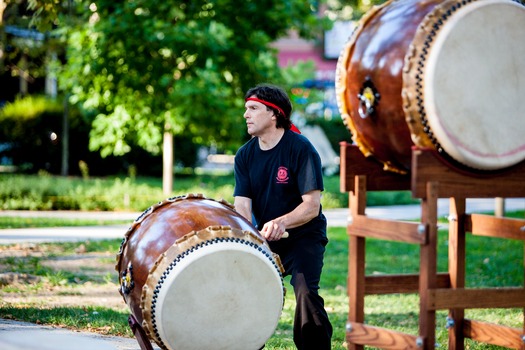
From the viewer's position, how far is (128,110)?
1584cm

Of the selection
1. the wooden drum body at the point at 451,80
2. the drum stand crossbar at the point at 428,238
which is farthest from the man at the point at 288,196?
the wooden drum body at the point at 451,80

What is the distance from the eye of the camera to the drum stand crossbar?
14.1 ft

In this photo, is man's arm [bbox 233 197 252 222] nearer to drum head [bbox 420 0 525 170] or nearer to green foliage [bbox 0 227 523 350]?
green foliage [bbox 0 227 523 350]

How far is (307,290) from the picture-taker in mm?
5043

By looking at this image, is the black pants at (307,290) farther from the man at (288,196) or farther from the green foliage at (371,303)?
the green foliage at (371,303)

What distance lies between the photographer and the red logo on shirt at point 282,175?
17.4 ft

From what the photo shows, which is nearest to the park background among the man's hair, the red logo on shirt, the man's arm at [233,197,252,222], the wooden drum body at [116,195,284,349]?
the man's arm at [233,197,252,222]

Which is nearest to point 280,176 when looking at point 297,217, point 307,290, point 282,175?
point 282,175

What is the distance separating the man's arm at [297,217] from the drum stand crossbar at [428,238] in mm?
300

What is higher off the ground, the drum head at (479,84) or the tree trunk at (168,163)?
the drum head at (479,84)

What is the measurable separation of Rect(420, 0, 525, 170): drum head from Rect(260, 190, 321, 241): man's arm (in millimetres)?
1110

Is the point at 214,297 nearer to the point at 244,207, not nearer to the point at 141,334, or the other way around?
the point at 141,334

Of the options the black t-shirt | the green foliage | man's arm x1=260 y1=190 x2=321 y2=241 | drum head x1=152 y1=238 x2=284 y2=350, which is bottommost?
the green foliage

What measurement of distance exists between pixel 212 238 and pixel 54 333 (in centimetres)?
209
